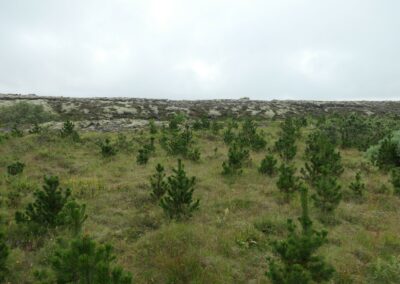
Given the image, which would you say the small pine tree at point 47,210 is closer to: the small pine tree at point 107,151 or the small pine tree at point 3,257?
the small pine tree at point 3,257

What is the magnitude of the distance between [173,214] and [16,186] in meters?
Result: 6.18

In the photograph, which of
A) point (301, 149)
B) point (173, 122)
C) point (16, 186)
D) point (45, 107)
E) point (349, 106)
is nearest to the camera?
point (16, 186)

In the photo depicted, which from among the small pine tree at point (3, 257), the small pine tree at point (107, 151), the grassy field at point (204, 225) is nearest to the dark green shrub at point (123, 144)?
the small pine tree at point (107, 151)

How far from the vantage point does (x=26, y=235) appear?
8891 millimetres

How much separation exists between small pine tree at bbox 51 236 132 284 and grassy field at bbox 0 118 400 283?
5.80 ft

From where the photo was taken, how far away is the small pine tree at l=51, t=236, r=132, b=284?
200 inches

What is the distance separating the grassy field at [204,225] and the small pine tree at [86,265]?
1.77 metres

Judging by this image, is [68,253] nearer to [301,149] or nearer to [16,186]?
[16,186]

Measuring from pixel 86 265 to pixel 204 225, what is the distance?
4727mm

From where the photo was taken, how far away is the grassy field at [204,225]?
758 centimetres

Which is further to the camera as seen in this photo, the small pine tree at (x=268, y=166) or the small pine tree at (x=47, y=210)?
the small pine tree at (x=268, y=166)

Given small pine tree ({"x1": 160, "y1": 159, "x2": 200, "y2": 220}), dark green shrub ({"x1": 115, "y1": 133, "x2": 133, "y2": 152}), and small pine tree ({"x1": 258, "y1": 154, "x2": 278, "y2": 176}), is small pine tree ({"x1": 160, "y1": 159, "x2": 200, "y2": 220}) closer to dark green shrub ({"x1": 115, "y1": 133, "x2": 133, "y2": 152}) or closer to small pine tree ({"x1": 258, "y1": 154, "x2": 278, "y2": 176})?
small pine tree ({"x1": 258, "y1": 154, "x2": 278, "y2": 176})

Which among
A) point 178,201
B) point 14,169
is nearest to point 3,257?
point 178,201

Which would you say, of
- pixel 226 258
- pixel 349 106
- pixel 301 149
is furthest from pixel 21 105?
pixel 349 106
